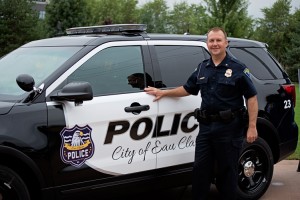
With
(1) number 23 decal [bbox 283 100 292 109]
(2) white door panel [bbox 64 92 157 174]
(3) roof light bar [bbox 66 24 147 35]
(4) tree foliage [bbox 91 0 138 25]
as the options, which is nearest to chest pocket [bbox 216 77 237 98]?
(2) white door panel [bbox 64 92 157 174]

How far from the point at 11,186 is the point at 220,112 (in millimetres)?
1880

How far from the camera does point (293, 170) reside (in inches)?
263

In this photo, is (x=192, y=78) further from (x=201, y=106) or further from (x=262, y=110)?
(x=262, y=110)

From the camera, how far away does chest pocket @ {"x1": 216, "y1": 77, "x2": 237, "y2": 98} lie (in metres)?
4.18

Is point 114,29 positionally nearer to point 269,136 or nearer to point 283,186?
point 269,136

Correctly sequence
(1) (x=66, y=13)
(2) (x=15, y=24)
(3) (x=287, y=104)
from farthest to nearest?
(1) (x=66, y=13), (2) (x=15, y=24), (3) (x=287, y=104)

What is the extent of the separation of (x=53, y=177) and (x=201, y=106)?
4.95ft

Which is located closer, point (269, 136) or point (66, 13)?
point (269, 136)

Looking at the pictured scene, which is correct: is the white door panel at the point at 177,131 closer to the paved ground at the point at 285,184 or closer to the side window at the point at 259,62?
the side window at the point at 259,62

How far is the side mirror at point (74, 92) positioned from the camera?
358 cm

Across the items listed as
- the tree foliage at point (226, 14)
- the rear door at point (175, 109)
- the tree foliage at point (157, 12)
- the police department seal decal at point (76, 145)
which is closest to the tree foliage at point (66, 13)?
the tree foliage at point (226, 14)

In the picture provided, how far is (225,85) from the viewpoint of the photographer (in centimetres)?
419

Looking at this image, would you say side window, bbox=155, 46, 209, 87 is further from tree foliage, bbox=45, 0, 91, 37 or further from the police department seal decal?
tree foliage, bbox=45, 0, 91, 37

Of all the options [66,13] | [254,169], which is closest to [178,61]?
[254,169]
